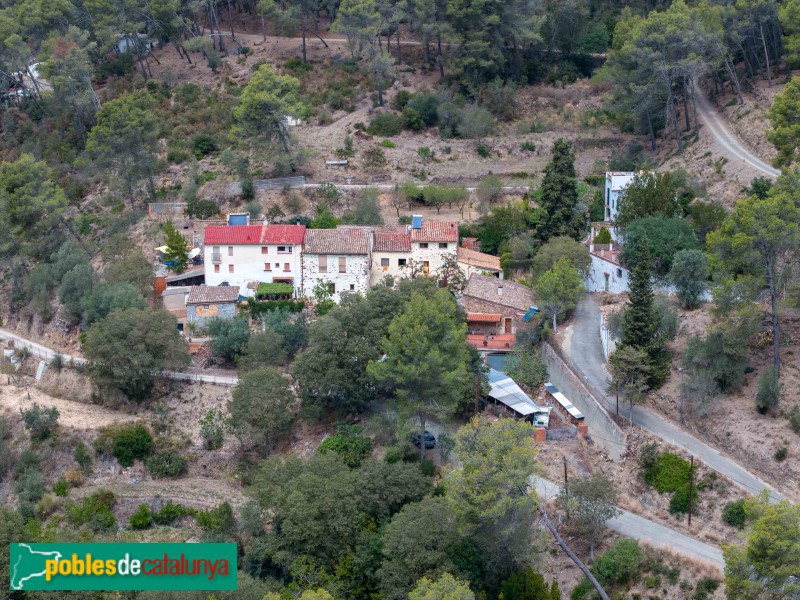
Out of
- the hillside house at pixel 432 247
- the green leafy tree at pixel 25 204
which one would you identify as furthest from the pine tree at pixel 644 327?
the green leafy tree at pixel 25 204

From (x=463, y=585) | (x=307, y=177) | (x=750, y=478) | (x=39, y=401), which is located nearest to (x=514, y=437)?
(x=463, y=585)

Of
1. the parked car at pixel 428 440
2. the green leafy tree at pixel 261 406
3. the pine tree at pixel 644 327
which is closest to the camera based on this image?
the pine tree at pixel 644 327

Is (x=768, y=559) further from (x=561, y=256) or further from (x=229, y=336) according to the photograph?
(x=229, y=336)

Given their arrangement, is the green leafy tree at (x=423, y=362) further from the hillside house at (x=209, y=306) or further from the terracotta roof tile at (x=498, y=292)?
the hillside house at (x=209, y=306)

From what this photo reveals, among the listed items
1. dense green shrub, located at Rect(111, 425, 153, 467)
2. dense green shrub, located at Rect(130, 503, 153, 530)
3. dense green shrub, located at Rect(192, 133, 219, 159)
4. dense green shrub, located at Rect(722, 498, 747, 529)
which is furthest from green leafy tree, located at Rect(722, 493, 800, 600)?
dense green shrub, located at Rect(192, 133, 219, 159)

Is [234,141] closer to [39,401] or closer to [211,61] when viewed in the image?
[211,61]

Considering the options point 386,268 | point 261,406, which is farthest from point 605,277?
point 261,406

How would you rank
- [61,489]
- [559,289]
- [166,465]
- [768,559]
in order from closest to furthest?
[768,559] → [61,489] → [166,465] → [559,289]
